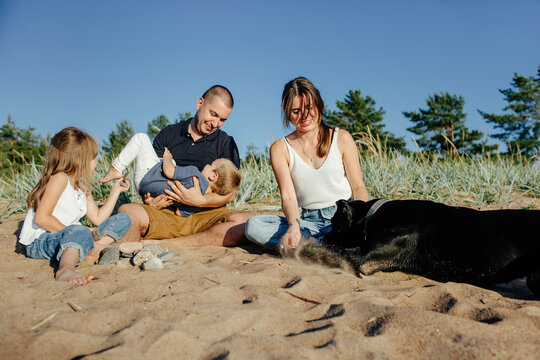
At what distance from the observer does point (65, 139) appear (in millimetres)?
3041

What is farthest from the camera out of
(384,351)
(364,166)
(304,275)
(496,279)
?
(364,166)

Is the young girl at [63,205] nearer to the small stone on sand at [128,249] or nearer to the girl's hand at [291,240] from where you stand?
the small stone on sand at [128,249]

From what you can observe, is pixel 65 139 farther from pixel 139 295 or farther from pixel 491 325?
pixel 491 325

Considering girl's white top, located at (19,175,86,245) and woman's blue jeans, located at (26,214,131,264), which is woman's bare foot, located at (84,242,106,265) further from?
girl's white top, located at (19,175,86,245)

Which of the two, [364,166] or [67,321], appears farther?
[364,166]

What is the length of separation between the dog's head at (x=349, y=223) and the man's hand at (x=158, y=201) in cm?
189

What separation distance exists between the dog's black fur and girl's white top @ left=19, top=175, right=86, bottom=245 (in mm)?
1885

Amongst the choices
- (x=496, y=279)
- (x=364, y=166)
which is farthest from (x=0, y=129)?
(x=496, y=279)

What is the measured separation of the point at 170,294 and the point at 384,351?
1.17 metres

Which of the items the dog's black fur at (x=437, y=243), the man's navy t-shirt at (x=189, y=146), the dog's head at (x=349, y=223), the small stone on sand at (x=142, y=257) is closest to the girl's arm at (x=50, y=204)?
the small stone on sand at (x=142, y=257)

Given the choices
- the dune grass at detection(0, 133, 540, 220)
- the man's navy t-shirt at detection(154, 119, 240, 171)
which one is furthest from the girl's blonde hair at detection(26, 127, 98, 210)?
the dune grass at detection(0, 133, 540, 220)

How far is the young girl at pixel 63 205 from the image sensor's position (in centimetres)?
284

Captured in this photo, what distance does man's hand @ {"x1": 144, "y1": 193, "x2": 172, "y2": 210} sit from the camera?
3.95 metres

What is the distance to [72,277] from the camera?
7.93ft
